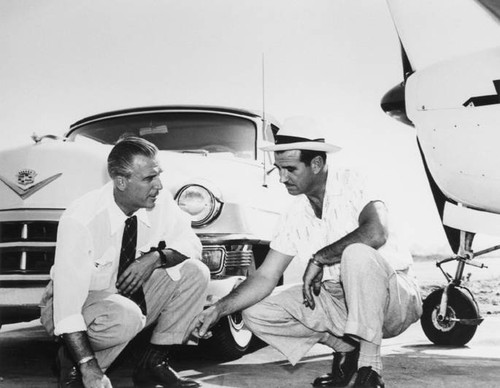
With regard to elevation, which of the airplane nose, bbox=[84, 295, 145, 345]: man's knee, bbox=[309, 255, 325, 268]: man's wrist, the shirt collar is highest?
the airplane nose

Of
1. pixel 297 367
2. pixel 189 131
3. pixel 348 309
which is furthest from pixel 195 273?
pixel 189 131

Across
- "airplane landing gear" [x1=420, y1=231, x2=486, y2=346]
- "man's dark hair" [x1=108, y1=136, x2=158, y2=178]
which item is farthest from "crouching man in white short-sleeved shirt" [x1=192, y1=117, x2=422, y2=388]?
"airplane landing gear" [x1=420, y1=231, x2=486, y2=346]

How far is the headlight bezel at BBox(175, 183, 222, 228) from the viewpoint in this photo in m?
2.42

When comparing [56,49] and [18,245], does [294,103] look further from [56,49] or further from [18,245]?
[18,245]

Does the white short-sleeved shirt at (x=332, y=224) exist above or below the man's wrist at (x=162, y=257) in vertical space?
above

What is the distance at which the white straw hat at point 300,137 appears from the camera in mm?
2094

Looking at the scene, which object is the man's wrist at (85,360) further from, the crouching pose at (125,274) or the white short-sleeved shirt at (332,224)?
the white short-sleeved shirt at (332,224)

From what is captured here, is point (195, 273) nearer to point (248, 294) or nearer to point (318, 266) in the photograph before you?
point (248, 294)

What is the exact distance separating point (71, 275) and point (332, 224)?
96 cm

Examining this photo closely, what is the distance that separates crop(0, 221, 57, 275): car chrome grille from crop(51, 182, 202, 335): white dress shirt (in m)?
0.47

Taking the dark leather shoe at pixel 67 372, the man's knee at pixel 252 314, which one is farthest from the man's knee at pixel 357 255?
the dark leather shoe at pixel 67 372

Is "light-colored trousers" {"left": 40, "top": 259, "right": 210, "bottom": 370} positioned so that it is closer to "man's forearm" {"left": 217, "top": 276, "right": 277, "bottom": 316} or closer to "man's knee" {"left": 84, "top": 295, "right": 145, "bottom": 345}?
"man's knee" {"left": 84, "top": 295, "right": 145, "bottom": 345}

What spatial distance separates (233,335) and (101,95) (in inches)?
50.8

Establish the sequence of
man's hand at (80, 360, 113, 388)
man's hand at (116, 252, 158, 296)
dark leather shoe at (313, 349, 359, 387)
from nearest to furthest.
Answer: man's hand at (80, 360, 113, 388), man's hand at (116, 252, 158, 296), dark leather shoe at (313, 349, 359, 387)
